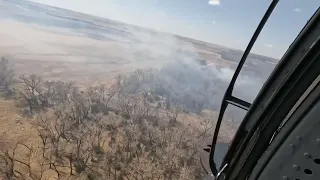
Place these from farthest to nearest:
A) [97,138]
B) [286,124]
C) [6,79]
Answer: [6,79] → [97,138] → [286,124]

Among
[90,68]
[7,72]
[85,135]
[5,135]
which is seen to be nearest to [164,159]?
[85,135]

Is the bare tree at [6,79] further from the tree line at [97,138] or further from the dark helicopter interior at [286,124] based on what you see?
the dark helicopter interior at [286,124]

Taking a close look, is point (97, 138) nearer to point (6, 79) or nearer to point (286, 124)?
point (6, 79)

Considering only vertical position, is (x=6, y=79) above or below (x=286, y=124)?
below

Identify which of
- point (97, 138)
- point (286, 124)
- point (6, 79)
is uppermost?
point (286, 124)

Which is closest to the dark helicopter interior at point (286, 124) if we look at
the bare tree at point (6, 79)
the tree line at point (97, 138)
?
the tree line at point (97, 138)

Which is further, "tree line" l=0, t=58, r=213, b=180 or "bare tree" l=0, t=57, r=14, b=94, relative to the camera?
"bare tree" l=0, t=57, r=14, b=94

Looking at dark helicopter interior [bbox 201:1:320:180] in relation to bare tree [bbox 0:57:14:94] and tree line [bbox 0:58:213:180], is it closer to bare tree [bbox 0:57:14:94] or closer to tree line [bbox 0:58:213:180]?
tree line [bbox 0:58:213:180]

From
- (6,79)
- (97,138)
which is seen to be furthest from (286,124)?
(6,79)

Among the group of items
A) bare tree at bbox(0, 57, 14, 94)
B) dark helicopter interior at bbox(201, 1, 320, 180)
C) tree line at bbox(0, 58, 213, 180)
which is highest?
dark helicopter interior at bbox(201, 1, 320, 180)

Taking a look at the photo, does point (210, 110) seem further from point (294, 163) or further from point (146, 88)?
point (294, 163)

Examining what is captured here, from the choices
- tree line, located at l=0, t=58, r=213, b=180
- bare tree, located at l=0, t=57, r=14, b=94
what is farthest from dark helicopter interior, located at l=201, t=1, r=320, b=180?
bare tree, located at l=0, t=57, r=14, b=94

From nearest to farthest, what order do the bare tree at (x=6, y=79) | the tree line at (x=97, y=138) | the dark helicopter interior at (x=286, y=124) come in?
the dark helicopter interior at (x=286, y=124) → the tree line at (x=97, y=138) → the bare tree at (x=6, y=79)
